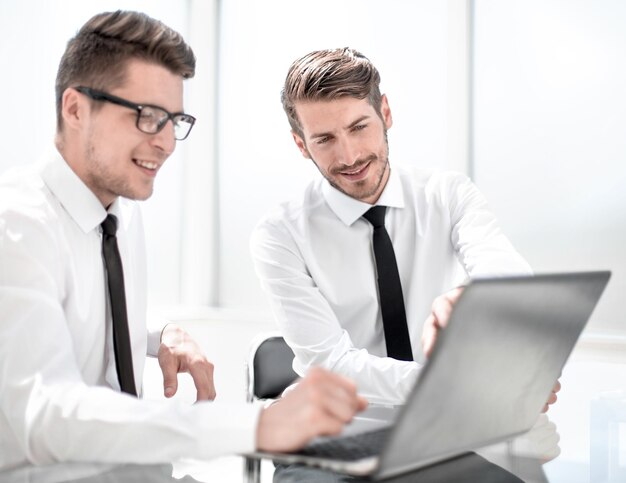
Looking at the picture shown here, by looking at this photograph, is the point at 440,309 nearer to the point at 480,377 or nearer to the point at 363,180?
the point at 480,377

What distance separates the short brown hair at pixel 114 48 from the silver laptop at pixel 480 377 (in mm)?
876

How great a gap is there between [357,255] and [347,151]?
1.05ft

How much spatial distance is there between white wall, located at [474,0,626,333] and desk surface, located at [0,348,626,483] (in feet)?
7.54

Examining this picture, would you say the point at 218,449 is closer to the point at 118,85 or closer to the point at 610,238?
the point at 118,85

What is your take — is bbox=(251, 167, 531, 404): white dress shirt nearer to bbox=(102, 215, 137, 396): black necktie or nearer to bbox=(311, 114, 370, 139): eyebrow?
bbox=(311, 114, 370, 139): eyebrow

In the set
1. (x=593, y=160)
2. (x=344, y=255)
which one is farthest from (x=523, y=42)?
(x=344, y=255)

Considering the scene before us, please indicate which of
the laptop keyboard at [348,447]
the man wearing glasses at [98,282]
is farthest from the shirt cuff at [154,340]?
the laptop keyboard at [348,447]

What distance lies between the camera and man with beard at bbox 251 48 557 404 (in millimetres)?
2268

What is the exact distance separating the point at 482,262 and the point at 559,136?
1875mm

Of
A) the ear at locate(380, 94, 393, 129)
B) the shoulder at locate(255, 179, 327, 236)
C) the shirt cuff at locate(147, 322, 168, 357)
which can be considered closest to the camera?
the shirt cuff at locate(147, 322, 168, 357)

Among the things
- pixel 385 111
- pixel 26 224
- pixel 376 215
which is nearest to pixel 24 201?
pixel 26 224

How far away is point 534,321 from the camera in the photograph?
3.57ft

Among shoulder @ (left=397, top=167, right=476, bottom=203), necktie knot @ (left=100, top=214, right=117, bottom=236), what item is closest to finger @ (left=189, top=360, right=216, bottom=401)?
necktie knot @ (left=100, top=214, right=117, bottom=236)

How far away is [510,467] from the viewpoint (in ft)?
4.10
